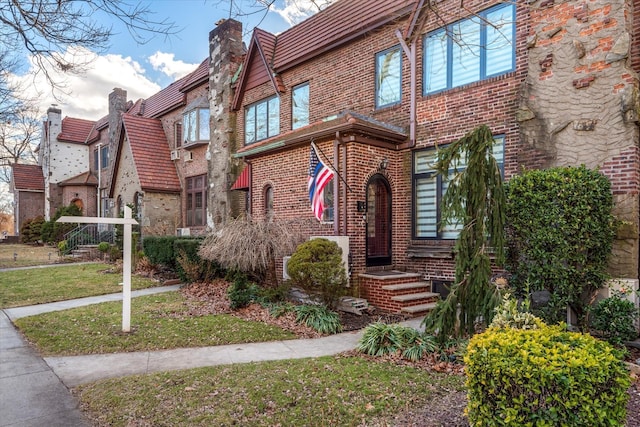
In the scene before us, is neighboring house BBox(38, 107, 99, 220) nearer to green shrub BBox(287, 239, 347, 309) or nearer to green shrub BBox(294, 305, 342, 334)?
green shrub BBox(287, 239, 347, 309)

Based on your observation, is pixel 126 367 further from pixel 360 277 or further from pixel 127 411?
pixel 360 277

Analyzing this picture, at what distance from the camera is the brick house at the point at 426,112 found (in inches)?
283

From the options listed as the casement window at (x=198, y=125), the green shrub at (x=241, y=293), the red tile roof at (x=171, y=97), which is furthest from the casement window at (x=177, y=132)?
the green shrub at (x=241, y=293)

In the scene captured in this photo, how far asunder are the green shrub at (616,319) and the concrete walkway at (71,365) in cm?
294

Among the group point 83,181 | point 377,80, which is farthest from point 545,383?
point 83,181

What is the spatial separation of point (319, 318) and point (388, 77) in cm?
680

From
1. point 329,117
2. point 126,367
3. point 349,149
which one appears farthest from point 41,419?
point 329,117

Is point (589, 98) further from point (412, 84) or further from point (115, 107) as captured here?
point (115, 107)

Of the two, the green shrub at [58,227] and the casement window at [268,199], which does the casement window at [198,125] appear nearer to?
the casement window at [268,199]

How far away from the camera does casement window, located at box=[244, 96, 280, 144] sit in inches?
572

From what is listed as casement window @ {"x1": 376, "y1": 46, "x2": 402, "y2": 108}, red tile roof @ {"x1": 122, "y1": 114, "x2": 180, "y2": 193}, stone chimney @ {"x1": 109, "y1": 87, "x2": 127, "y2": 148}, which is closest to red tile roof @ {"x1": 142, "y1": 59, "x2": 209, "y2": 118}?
stone chimney @ {"x1": 109, "y1": 87, "x2": 127, "y2": 148}

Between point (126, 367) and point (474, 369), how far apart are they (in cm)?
450

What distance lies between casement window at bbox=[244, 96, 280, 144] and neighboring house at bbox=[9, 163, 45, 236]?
84.2 feet

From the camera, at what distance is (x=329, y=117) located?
1222 centimetres
